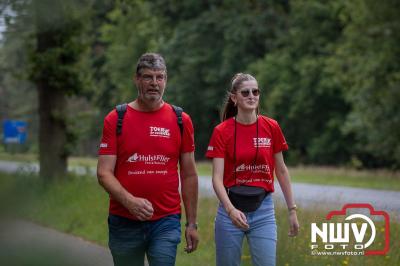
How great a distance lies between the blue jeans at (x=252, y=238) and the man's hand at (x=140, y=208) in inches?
28.5

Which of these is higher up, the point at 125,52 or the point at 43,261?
the point at 125,52

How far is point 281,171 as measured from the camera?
17.9 feet

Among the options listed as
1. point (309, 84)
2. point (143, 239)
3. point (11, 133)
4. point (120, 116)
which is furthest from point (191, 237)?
point (309, 84)

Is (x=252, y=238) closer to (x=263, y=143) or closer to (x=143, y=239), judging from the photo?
(x=263, y=143)

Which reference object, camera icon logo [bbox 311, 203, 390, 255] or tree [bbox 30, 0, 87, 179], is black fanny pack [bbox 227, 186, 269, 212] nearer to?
camera icon logo [bbox 311, 203, 390, 255]

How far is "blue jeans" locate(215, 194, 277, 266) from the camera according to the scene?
5.21 metres

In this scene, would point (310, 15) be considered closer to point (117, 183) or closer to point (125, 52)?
point (125, 52)

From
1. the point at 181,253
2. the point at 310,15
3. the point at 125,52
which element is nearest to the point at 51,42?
the point at 181,253

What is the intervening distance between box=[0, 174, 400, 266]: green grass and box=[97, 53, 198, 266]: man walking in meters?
0.53

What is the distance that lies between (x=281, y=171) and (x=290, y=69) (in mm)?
39460

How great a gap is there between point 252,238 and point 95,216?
803 centimetres

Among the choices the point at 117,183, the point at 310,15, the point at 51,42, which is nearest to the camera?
the point at 117,183

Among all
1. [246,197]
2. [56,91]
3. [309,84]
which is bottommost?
[246,197]

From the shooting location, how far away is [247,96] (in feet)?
17.5
